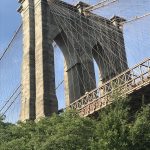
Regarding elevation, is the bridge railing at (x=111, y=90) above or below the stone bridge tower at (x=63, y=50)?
below

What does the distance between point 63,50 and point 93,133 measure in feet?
69.4

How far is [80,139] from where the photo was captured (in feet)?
68.2

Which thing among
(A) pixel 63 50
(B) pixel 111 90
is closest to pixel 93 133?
(B) pixel 111 90

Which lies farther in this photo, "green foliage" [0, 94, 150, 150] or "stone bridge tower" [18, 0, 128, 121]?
"stone bridge tower" [18, 0, 128, 121]

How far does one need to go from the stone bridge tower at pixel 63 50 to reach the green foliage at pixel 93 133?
10.4 metres

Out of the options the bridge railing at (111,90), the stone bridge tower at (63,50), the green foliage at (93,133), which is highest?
the stone bridge tower at (63,50)

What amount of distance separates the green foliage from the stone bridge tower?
10.4 meters

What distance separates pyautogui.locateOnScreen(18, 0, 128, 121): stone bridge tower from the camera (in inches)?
1410

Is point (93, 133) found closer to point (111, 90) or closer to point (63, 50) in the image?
point (111, 90)

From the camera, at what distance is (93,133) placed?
70.0 feet

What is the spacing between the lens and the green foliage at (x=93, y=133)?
19.2 m

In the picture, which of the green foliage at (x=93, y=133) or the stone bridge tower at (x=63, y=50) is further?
the stone bridge tower at (x=63, y=50)

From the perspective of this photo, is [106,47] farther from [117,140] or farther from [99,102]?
[117,140]

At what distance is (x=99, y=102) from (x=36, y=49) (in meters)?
10.0
